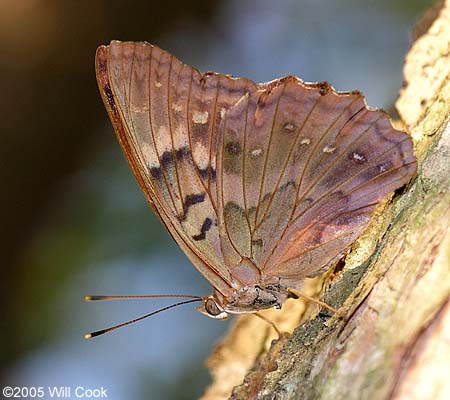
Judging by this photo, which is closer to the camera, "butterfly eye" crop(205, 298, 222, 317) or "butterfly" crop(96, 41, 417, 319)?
"butterfly" crop(96, 41, 417, 319)

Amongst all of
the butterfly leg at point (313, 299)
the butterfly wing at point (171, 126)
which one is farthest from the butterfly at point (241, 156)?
the butterfly leg at point (313, 299)

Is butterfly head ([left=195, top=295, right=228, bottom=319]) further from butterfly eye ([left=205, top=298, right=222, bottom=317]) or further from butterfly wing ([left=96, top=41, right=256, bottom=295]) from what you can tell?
butterfly wing ([left=96, top=41, right=256, bottom=295])

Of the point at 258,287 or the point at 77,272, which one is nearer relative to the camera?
the point at 258,287

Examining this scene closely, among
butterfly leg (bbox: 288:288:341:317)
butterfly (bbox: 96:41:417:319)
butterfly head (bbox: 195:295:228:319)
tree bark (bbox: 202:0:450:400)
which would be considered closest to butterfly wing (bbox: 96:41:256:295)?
butterfly (bbox: 96:41:417:319)

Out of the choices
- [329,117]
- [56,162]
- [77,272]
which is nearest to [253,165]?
[329,117]

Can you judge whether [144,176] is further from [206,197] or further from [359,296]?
[359,296]

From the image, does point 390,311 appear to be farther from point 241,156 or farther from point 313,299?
point 241,156

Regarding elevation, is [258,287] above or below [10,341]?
below
